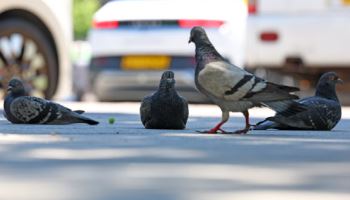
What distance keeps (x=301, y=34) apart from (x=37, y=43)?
9.71 feet

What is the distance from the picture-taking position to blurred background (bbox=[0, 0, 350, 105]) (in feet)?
41.4

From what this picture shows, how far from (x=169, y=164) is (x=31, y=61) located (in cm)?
736

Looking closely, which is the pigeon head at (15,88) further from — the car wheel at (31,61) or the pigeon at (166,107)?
the car wheel at (31,61)

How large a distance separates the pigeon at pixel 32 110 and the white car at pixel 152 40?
4.36 metres

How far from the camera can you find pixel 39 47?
1249cm

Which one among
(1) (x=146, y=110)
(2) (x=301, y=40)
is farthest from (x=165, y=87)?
(2) (x=301, y=40)

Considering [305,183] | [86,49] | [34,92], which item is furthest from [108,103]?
[86,49]

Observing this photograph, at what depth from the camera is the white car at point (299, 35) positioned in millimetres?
13000

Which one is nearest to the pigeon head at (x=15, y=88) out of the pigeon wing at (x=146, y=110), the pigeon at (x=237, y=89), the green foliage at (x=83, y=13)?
the pigeon wing at (x=146, y=110)

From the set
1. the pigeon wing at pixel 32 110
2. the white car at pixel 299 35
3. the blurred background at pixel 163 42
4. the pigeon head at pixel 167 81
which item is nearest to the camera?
the pigeon head at pixel 167 81

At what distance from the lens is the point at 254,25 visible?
13195 millimetres

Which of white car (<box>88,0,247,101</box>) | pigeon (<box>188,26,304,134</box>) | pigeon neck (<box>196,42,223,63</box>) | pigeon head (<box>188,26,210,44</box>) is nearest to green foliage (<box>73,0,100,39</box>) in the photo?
white car (<box>88,0,247,101</box>)

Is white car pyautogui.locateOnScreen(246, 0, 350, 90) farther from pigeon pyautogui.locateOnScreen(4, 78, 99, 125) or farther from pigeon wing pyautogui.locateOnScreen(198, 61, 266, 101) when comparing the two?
pigeon wing pyautogui.locateOnScreen(198, 61, 266, 101)

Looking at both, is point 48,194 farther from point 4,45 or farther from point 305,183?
point 4,45
